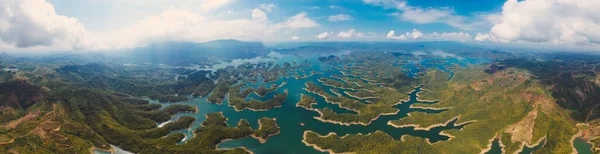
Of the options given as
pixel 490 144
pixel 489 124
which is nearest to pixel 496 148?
pixel 490 144

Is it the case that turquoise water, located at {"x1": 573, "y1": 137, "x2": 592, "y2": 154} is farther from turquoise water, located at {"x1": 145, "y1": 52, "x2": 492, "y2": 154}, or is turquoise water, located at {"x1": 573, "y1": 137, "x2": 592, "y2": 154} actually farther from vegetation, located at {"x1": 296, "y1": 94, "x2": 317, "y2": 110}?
vegetation, located at {"x1": 296, "y1": 94, "x2": 317, "y2": 110}

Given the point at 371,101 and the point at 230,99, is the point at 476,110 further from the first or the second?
the point at 230,99

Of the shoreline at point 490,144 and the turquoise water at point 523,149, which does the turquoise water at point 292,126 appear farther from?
the turquoise water at point 523,149

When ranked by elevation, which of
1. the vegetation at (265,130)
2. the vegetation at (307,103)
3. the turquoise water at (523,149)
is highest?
the vegetation at (307,103)

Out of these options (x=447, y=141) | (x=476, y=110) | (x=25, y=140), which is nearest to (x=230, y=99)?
(x=25, y=140)

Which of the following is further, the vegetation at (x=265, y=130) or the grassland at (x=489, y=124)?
the vegetation at (x=265, y=130)

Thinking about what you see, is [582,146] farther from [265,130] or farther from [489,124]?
[265,130]

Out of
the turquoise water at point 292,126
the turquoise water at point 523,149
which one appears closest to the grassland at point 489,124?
the turquoise water at point 523,149

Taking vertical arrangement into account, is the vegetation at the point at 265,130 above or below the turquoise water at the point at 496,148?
above
